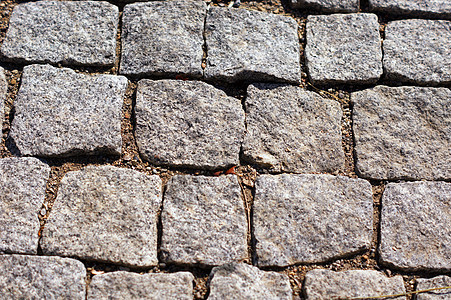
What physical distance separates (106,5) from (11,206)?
1187 millimetres

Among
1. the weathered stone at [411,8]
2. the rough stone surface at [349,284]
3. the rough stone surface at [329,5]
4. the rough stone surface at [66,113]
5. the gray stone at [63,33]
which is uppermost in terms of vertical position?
the weathered stone at [411,8]

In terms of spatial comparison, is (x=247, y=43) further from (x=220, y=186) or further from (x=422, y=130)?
(x=422, y=130)

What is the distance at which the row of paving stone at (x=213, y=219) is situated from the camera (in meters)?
2.04

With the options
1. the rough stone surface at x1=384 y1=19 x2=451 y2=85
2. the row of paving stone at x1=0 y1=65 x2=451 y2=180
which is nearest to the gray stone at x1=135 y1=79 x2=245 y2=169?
the row of paving stone at x1=0 y1=65 x2=451 y2=180

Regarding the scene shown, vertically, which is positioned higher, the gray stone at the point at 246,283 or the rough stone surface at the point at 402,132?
the rough stone surface at the point at 402,132

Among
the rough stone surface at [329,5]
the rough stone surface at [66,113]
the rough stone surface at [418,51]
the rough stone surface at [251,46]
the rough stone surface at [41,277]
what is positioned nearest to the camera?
the rough stone surface at [41,277]

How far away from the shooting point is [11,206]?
6.86ft

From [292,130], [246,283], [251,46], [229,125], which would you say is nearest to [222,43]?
[251,46]

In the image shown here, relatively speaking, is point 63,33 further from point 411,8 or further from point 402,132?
point 411,8

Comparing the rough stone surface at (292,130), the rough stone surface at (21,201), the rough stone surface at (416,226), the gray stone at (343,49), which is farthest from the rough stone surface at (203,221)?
the gray stone at (343,49)

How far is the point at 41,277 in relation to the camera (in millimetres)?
1960

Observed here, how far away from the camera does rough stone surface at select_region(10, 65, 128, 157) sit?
87.4 inches

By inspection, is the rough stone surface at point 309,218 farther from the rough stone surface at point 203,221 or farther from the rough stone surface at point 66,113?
the rough stone surface at point 66,113

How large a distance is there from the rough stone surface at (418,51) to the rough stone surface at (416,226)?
1.98ft
